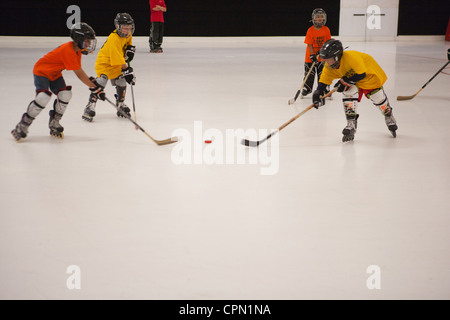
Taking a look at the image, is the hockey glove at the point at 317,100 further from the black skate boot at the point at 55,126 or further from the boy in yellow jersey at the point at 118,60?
the black skate boot at the point at 55,126

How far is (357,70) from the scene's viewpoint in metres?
3.61

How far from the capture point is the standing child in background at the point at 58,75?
141 inches

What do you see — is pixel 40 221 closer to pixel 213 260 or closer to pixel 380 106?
pixel 213 260

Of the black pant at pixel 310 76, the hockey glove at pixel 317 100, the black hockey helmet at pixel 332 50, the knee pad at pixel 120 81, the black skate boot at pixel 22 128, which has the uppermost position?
the black hockey helmet at pixel 332 50

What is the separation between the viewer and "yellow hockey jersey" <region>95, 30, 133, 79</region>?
437 centimetres

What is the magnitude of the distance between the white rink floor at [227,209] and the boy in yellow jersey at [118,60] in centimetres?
20

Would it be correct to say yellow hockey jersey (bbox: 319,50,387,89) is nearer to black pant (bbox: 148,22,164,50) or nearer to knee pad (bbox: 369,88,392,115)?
knee pad (bbox: 369,88,392,115)

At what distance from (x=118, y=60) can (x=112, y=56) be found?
63 millimetres

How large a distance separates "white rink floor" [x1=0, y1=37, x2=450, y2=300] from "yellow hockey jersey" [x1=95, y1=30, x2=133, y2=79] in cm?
42

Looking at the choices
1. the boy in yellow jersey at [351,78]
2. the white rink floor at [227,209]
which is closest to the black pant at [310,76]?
the white rink floor at [227,209]

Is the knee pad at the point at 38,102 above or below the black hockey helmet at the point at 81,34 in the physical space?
below

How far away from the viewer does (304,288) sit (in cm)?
181

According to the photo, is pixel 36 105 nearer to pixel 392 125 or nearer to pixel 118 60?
pixel 118 60

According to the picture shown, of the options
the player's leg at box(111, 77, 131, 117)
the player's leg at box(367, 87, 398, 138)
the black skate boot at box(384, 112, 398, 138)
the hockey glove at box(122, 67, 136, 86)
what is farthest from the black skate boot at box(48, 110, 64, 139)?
the black skate boot at box(384, 112, 398, 138)
